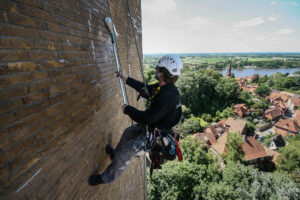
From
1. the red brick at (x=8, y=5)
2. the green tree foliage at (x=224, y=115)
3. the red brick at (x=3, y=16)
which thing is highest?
the red brick at (x=8, y=5)

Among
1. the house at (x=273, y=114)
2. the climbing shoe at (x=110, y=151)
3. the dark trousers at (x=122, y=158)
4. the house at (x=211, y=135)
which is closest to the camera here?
the dark trousers at (x=122, y=158)

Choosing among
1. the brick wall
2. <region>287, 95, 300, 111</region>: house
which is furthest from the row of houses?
<region>287, 95, 300, 111</region>: house

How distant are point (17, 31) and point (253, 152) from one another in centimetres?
2622

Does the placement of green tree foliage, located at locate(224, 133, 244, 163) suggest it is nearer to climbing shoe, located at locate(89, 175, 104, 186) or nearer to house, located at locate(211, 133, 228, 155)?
house, located at locate(211, 133, 228, 155)

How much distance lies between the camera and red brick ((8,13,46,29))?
4.02 ft

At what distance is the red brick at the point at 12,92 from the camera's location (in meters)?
1.14

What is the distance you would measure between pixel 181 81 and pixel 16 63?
40041mm

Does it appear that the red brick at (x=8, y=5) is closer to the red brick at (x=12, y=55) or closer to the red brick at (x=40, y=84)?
the red brick at (x=12, y=55)

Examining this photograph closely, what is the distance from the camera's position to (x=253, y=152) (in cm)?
2117

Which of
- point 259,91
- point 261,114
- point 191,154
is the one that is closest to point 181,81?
point 261,114

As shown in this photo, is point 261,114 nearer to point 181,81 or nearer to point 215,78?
point 215,78

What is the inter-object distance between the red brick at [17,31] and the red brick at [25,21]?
0.13 feet

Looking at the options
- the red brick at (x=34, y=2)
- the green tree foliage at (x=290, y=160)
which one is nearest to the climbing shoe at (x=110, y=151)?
the red brick at (x=34, y=2)

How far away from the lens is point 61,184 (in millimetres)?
1816
